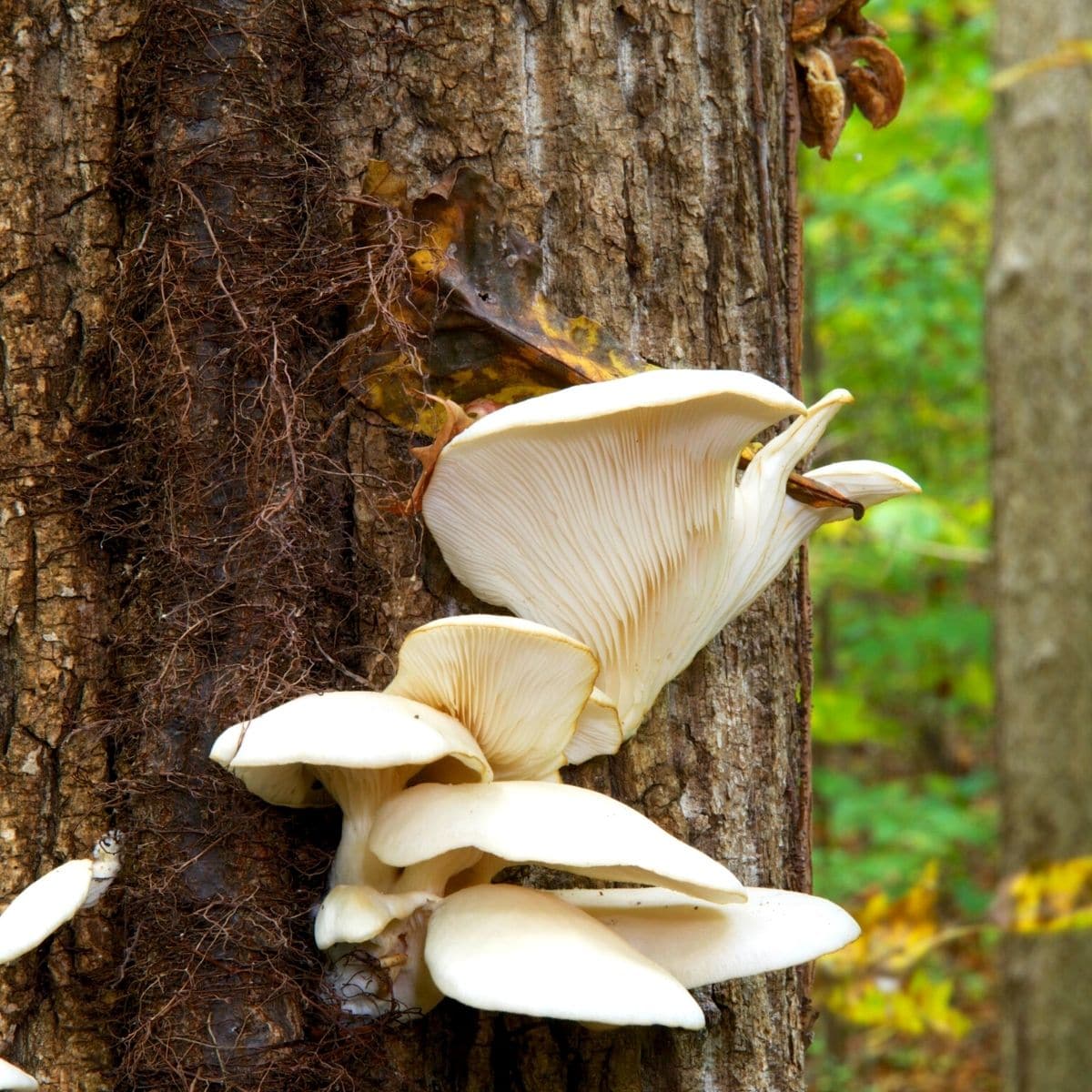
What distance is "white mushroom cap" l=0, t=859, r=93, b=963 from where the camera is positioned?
1480 mm

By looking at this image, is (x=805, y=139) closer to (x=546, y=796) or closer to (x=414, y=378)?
(x=414, y=378)

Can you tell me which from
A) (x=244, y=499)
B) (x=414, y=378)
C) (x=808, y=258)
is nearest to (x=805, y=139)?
(x=414, y=378)

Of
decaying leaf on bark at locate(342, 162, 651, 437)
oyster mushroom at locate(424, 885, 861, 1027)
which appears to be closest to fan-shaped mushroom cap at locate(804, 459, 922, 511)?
decaying leaf on bark at locate(342, 162, 651, 437)

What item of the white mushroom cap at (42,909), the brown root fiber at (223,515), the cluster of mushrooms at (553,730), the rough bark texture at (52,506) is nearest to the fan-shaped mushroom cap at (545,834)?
the cluster of mushrooms at (553,730)

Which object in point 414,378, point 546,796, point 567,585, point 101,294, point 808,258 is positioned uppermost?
point 808,258

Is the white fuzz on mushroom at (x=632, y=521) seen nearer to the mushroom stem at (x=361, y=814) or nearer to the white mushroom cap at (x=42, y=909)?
the mushroom stem at (x=361, y=814)

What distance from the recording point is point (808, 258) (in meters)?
10.8

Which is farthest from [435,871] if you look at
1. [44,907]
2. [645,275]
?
[645,275]

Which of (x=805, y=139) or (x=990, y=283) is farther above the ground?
(x=990, y=283)

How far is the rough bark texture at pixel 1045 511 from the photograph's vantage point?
6.28 metres

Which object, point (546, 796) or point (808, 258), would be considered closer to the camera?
point (546, 796)

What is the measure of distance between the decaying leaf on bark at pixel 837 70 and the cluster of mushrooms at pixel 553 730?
3.11 feet

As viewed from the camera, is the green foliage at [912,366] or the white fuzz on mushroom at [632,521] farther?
the green foliage at [912,366]

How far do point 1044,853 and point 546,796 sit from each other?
580 cm
